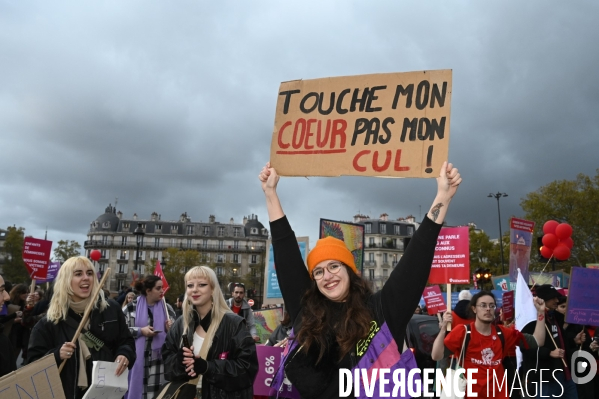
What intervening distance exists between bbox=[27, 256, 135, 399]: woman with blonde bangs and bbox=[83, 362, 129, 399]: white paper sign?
76 mm

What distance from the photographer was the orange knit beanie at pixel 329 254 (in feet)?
8.61

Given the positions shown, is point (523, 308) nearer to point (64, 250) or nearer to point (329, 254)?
point (329, 254)

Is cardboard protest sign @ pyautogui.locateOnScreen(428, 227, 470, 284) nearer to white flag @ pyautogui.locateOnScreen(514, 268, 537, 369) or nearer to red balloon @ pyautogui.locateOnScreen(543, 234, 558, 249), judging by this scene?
white flag @ pyautogui.locateOnScreen(514, 268, 537, 369)

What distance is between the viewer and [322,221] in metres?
9.59

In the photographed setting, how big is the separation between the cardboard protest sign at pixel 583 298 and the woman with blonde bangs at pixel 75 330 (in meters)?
5.34

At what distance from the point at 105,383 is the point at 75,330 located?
537 millimetres

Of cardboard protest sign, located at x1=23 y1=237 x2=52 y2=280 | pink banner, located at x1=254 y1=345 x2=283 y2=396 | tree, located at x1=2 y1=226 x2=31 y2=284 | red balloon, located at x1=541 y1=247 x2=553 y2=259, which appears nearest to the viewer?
pink banner, located at x1=254 y1=345 x2=283 y2=396

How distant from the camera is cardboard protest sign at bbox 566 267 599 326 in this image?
663 centimetres

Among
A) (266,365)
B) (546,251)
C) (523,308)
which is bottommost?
(266,365)

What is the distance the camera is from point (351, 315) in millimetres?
2412

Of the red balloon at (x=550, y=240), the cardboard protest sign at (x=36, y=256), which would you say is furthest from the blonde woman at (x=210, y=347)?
the cardboard protest sign at (x=36, y=256)

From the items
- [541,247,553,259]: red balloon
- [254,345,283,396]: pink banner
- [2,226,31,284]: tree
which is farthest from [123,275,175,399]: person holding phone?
[2,226,31,284]: tree

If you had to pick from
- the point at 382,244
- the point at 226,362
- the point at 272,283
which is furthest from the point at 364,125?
the point at 382,244

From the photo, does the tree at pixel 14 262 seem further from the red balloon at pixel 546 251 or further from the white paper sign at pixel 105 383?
the white paper sign at pixel 105 383
